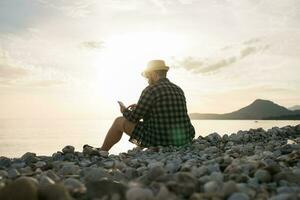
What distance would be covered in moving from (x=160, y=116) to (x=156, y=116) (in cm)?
9

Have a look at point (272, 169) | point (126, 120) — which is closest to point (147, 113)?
point (126, 120)

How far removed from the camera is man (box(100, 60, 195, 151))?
29.1 ft

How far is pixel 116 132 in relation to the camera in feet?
30.0

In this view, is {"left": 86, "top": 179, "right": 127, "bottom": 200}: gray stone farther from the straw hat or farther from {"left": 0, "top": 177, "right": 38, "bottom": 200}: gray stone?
the straw hat

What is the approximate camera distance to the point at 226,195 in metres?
3.38

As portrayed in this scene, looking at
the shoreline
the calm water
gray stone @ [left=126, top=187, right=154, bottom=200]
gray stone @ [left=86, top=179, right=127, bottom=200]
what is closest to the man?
the shoreline

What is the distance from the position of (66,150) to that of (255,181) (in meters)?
4.42

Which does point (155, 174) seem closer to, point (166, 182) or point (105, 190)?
point (166, 182)

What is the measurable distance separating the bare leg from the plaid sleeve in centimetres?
16

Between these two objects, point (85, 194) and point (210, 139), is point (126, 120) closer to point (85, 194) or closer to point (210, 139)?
point (210, 139)

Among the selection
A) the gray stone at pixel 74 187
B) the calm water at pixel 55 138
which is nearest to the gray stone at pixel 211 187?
the gray stone at pixel 74 187

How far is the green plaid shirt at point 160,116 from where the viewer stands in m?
8.84

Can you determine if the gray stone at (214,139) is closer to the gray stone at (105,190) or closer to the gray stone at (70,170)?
the gray stone at (70,170)

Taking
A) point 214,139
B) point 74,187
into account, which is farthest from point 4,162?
point 214,139
